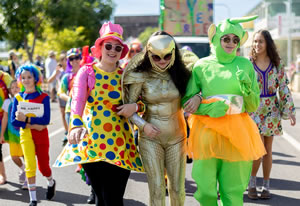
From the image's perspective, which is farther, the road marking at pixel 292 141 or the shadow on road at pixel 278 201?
the road marking at pixel 292 141

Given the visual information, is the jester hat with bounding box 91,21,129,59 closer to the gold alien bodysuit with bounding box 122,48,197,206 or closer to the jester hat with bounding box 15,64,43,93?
the gold alien bodysuit with bounding box 122,48,197,206

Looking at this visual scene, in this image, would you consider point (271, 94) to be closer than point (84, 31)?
Yes

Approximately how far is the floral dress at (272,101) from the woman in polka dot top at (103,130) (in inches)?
86.8

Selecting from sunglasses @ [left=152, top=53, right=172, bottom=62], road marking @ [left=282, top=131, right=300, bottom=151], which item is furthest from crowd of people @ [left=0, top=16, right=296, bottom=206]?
road marking @ [left=282, top=131, right=300, bottom=151]

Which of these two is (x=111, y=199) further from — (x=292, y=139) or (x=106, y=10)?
(x=106, y=10)

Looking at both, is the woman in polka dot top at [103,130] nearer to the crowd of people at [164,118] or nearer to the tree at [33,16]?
the crowd of people at [164,118]

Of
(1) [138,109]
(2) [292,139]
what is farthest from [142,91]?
(2) [292,139]

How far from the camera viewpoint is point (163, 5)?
517 inches

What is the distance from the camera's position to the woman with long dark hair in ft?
18.3

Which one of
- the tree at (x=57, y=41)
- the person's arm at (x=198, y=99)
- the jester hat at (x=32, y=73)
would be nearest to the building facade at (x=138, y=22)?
the tree at (x=57, y=41)

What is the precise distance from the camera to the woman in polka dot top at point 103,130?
382 cm

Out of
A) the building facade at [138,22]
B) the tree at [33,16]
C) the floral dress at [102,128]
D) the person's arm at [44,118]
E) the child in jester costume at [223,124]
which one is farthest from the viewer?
the building facade at [138,22]

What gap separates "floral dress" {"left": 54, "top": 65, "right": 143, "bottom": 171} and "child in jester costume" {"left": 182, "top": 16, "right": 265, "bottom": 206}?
61 centimetres

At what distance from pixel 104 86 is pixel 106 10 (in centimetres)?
4554
